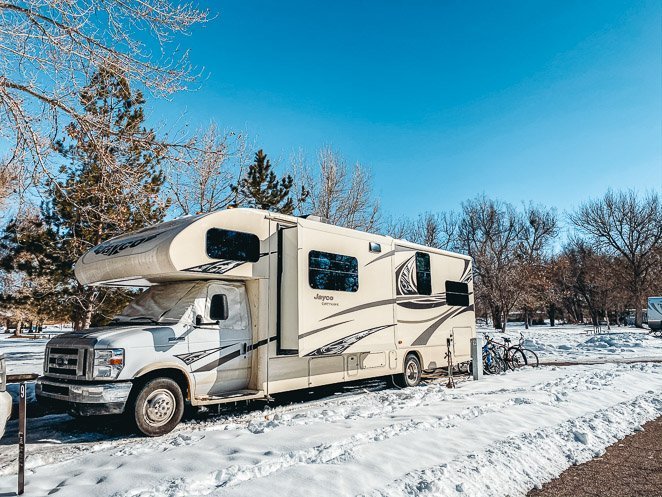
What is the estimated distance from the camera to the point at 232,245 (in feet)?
26.2

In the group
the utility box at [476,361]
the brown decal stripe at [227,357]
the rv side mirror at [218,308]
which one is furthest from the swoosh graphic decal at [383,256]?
the utility box at [476,361]

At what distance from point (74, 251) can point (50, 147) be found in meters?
7.93

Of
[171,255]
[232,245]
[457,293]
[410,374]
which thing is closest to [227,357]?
[232,245]

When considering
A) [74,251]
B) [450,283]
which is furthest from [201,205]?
[450,283]

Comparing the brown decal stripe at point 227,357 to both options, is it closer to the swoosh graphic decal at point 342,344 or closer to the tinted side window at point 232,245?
the swoosh graphic decal at point 342,344

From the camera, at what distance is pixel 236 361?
26.2ft

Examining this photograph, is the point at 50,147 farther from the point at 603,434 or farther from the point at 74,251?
the point at 603,434

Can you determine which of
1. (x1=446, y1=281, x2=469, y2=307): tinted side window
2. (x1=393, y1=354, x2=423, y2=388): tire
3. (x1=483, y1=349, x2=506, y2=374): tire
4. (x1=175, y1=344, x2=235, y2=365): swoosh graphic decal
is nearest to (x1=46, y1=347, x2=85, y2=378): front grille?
(x1=175, y1=344, x2=235, y2=365): swoosh graphic decal

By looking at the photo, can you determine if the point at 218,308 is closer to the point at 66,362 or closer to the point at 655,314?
the point at 66,362

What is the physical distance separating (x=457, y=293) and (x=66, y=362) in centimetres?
923

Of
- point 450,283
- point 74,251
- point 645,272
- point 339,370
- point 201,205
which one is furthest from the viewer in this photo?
point 645,272

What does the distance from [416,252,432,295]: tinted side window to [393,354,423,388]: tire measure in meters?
1.55

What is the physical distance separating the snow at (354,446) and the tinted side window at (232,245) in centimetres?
254

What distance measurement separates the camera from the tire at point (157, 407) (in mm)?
6738
